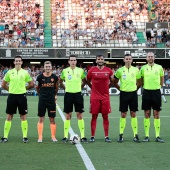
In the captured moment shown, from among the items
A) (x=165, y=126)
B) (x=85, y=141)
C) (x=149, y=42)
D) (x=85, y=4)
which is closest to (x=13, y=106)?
(x=85, y=141)

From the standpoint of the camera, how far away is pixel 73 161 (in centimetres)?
852

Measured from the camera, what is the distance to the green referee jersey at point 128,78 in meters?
11.2

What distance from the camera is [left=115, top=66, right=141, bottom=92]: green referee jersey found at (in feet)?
36.6

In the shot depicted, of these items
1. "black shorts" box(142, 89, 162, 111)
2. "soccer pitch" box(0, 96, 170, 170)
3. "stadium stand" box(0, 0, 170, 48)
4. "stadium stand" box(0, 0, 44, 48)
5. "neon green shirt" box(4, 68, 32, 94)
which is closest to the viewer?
"soccer pitch" box(0, 96, 170, 170)

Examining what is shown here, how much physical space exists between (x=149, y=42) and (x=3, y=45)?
1019 centimetres

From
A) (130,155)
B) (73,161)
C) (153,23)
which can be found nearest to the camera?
(73,161)

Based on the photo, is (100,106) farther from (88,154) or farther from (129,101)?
(88,154)

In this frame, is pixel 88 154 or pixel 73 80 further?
pixel 73 80

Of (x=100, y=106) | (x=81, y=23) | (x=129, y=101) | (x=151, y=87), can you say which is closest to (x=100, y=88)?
(x=100, y=106)

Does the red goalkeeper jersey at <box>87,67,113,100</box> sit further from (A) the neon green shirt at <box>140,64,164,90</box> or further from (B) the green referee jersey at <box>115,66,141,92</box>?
(A) the neon green shirt at <box>140,64,164,90</box>

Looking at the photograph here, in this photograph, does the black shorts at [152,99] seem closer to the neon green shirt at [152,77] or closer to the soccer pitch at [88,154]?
the neon green shirt at [152,77]

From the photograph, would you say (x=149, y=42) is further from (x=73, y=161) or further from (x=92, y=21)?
(x=73, y=161)

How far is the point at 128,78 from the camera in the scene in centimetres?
1117

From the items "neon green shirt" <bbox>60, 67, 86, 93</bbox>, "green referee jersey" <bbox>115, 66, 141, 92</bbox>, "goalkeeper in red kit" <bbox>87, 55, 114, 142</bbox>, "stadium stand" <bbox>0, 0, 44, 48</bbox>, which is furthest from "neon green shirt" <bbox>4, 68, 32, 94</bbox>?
"stadium stand" <bbox>0, 0, 44, 48</bbox>
